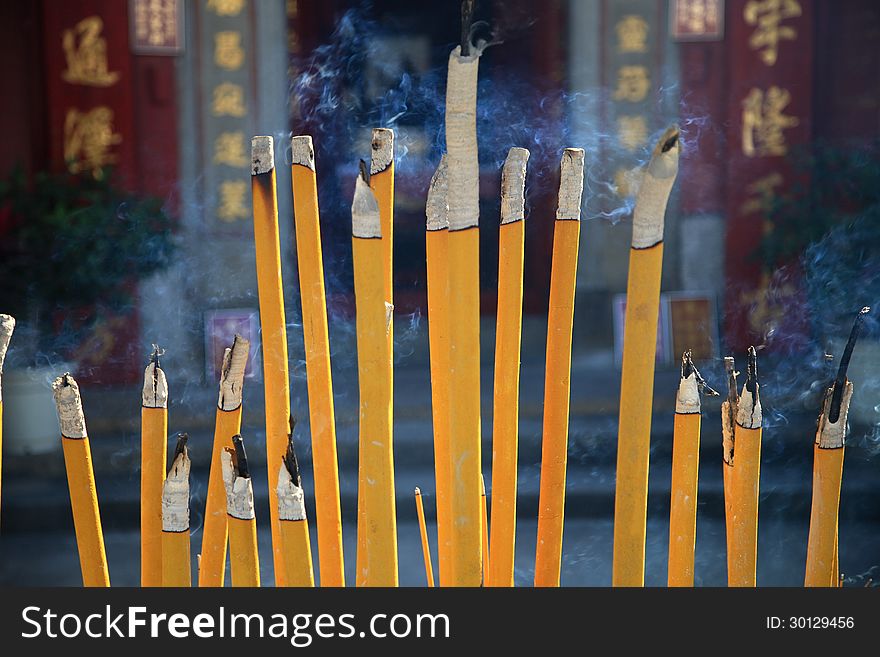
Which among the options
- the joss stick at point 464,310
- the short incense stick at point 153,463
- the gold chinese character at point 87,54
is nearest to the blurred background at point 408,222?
the gold chinese character at point 87,54

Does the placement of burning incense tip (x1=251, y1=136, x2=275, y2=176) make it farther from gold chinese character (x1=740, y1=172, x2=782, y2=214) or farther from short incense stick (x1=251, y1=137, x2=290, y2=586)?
gold chinese character (x1=740, y1=172, x2=782, y2=214)

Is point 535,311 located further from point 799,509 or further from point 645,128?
point 799,509

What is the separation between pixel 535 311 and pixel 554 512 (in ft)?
3.81

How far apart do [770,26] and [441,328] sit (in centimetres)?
129

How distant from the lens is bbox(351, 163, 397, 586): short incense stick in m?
0.37

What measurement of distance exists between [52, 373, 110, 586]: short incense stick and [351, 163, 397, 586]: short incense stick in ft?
0.46

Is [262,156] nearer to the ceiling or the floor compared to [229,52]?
nearer to the floor

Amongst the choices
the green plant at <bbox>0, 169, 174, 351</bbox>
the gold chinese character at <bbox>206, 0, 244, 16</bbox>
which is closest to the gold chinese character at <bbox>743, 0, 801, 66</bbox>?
the gold chinese character at <bbox>206, 0, 244, 16</bbox>

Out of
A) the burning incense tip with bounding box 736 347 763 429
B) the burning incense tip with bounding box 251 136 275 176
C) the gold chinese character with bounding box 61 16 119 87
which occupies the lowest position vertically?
the burning incense tip with bounding box 736 347 763 429

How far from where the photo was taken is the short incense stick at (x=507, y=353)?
413 mm

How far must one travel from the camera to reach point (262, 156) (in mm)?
433

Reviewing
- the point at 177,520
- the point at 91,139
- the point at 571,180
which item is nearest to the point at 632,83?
the point at 91,139

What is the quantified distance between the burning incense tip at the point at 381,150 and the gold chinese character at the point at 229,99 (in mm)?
1182

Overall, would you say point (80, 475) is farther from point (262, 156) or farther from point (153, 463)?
point (262, 156)
